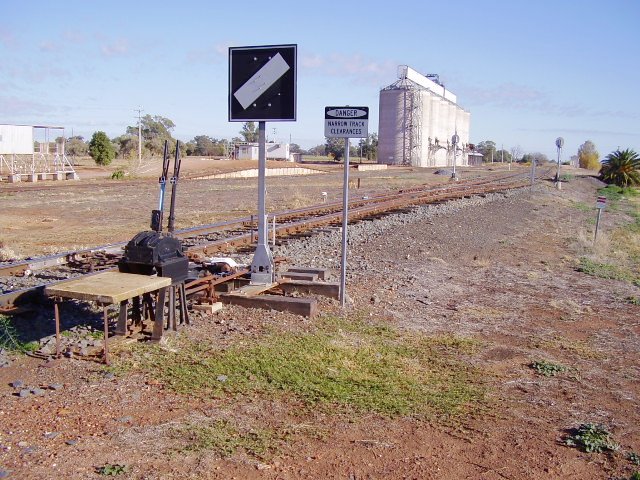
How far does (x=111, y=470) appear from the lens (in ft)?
13.8

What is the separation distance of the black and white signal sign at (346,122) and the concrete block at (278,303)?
85.8 inches

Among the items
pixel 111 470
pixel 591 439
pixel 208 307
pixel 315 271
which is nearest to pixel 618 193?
pixel 315 271

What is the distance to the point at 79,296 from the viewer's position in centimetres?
580

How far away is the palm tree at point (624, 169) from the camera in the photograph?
5626cm

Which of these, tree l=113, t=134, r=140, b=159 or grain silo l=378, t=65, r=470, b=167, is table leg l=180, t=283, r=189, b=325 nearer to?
tree l=113, t=134, r=140, b=159

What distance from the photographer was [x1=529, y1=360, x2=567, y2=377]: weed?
21.7 feet

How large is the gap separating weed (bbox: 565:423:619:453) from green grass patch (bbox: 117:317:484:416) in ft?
2.83

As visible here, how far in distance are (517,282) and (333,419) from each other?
731cm

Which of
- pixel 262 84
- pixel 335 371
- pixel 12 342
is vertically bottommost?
pixel 335 371

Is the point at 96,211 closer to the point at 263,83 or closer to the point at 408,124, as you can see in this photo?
the point at 263,83

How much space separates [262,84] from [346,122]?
1.20 metres

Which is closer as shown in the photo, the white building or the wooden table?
the wooden table

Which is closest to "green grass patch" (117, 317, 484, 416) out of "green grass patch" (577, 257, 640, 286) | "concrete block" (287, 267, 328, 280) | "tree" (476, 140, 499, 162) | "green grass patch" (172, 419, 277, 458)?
"green grass patch" (172, 419, 277, 458)

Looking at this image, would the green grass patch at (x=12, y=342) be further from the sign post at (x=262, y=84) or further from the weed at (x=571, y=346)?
the weed at (x=571, y=346)
